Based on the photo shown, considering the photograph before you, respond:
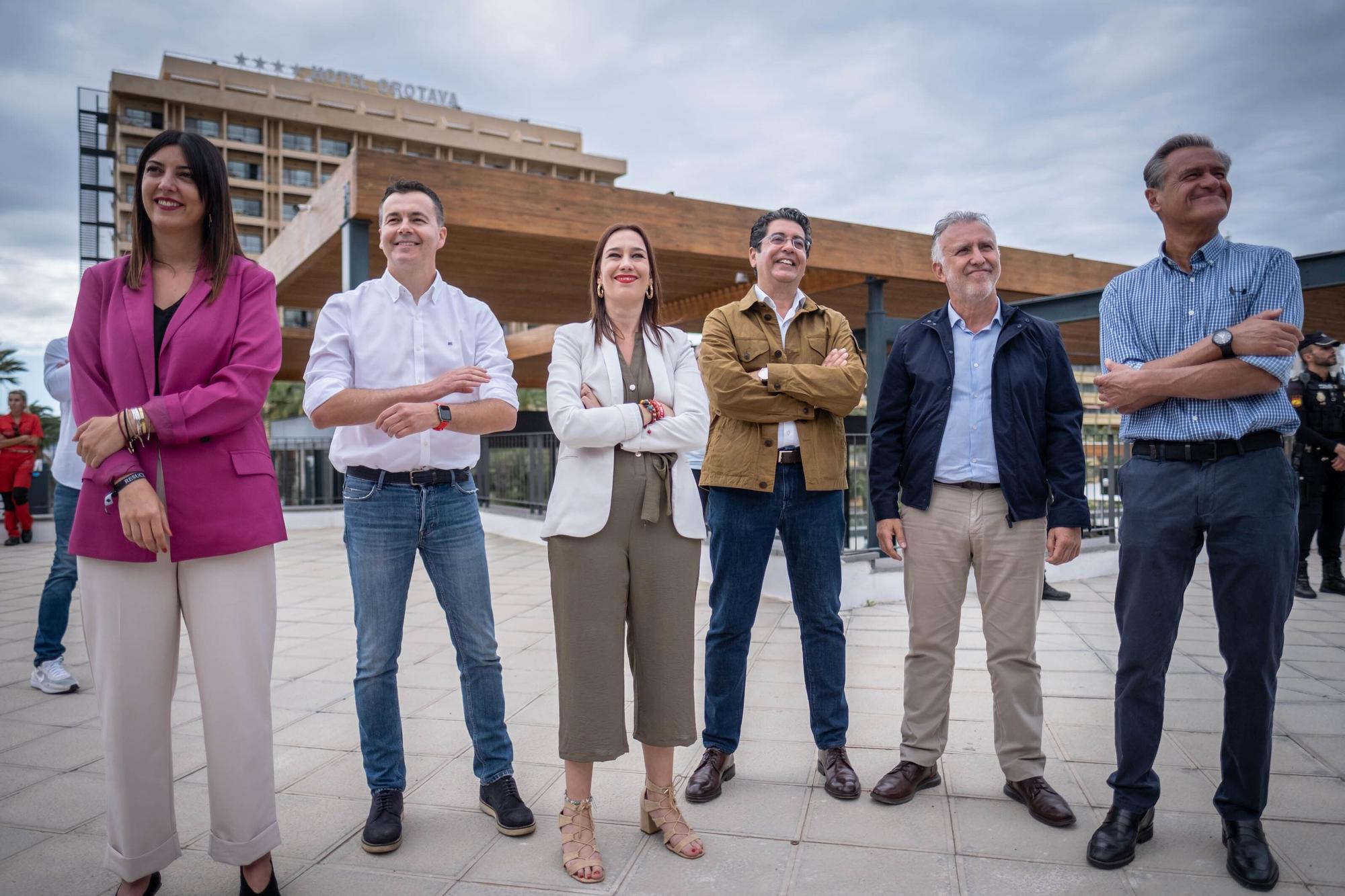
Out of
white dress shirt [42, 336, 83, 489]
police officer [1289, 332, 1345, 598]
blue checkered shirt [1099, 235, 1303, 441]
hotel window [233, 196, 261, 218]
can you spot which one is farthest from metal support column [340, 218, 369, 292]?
hotel window [233, 196, 261, 218]

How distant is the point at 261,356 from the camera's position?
2.22 metres

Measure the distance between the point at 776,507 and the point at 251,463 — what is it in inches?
67.7

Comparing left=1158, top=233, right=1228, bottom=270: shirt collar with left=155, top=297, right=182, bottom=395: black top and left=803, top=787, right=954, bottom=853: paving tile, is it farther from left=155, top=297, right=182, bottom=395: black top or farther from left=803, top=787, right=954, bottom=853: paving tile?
left=155, top=297, right=182, bottom=395: black top

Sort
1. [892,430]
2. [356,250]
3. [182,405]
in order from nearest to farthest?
[182,405]
[892,430]
[356,250]

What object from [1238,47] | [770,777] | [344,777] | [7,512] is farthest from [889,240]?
[7,512]

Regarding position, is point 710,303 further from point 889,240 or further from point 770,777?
point 770,777

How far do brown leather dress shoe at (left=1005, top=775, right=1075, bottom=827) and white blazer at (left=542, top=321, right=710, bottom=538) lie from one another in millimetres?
1422

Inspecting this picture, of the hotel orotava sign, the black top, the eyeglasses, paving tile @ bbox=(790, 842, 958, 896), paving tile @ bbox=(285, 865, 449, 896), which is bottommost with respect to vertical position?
paving tile @ bbox=(285, 865, 449, 896)

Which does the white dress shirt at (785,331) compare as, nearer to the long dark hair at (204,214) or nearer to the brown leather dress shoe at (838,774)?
the brown leather dress shoe at (838,774)

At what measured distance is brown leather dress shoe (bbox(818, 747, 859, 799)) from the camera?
2887mm

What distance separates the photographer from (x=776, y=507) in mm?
3027

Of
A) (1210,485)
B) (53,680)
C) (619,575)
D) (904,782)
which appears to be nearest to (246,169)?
(53,680)

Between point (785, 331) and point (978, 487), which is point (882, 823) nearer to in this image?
point (978, 487)

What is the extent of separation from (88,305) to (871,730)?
3216mm
